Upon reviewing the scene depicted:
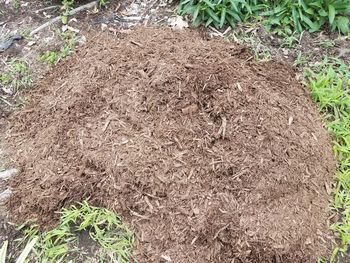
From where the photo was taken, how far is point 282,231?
243 centimetres

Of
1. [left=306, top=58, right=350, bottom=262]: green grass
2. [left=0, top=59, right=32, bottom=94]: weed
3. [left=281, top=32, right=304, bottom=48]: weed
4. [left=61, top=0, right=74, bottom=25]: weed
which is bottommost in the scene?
[left=306, top=58, right=350, bottom=262]: green grass

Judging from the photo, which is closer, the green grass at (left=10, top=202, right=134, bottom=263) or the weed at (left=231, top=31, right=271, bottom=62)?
the green grass at (left=10, top=202, right=134, bottom=263)

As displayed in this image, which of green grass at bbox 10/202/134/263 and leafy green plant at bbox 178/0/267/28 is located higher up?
leafy green plant at bbox 178/0/267/28

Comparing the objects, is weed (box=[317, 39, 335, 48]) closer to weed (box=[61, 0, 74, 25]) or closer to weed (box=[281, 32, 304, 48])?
weed (box=[281, 32, 304, 48])

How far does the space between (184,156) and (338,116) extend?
116cm

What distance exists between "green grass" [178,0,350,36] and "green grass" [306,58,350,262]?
357 mm

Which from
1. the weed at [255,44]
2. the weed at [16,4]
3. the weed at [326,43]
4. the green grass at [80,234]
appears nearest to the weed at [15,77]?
the weed at [16,4]

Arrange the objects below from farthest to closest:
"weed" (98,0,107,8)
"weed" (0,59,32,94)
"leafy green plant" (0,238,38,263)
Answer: "weed" (98,0,107,8) → "weed" (0,59,32,94) → "leafy green plant" (0,238,38,263)

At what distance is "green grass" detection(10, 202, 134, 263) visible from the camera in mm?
2426

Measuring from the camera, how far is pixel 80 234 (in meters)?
2.51

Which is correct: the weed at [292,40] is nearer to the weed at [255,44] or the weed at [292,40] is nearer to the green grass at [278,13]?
the green grass at [278,13]

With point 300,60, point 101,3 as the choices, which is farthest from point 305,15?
point 101,3

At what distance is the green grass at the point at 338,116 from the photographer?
260 centimetres

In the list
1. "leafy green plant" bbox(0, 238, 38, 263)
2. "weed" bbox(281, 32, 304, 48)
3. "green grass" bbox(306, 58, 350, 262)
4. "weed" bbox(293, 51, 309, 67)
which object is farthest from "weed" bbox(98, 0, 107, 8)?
"leafy green plant" bbox(0, 238, 38, 263)
